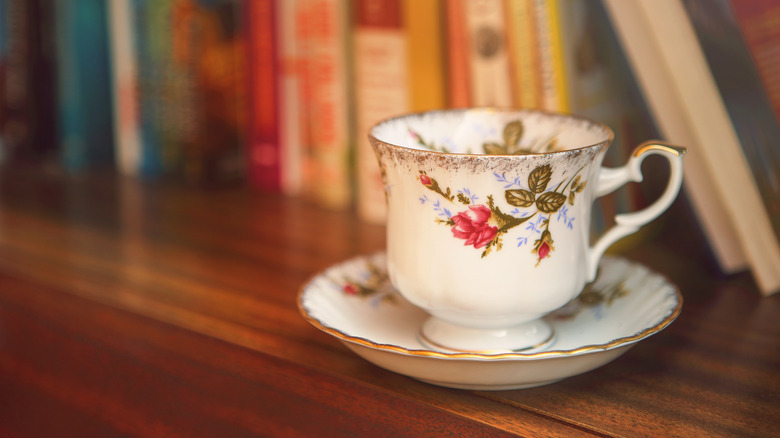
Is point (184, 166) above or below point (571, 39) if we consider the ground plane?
below

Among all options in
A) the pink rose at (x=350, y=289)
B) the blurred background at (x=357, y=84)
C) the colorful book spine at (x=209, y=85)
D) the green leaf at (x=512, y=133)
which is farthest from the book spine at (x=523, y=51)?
the colorful book spine at (x=209, y=85)

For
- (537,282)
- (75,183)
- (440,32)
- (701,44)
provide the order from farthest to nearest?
1. (75,183)
2. (440,32)
3. (701,44)
4. (537,282)

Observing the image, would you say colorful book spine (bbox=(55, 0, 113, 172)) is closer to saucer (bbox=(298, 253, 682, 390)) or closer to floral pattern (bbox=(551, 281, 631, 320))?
saucer (bbox=(298, 253, 682, 390))

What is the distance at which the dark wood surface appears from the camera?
402mm

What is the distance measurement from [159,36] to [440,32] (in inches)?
13.8

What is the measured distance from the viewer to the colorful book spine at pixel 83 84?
2.89 ft

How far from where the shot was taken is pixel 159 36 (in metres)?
0.84

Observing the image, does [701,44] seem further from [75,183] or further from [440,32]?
[75,183]

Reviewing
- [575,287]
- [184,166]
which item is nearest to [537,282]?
[575,287]

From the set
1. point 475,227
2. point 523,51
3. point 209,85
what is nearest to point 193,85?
point 209,85

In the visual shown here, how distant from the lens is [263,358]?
1.53 feet

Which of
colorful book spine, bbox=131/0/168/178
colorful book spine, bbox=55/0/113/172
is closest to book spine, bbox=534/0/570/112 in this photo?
colorful book spine, bbox=131/0/168/178

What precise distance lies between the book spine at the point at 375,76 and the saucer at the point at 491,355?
6.9 inches

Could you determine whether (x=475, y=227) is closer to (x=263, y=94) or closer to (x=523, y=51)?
(x=523, y=51)
